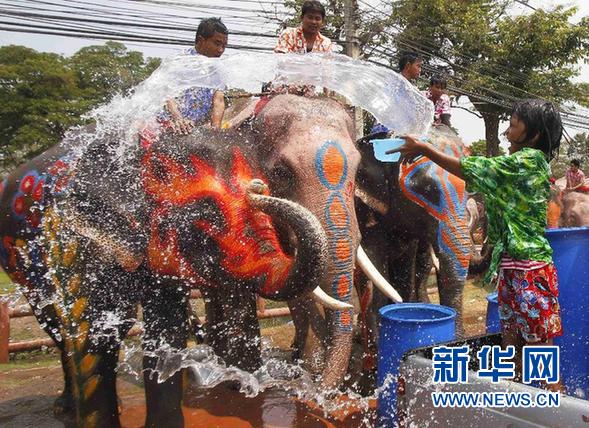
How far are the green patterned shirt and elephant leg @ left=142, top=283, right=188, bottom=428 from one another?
1766mm

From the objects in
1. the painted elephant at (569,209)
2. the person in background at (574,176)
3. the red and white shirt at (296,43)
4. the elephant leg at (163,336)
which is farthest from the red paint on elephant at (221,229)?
the person in background at (574,176)

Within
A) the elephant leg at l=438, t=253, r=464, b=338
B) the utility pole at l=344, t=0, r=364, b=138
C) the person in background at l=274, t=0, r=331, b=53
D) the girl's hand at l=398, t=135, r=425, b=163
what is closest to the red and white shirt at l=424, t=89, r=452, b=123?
the person in background at l=274, t=0, r=331, b=53

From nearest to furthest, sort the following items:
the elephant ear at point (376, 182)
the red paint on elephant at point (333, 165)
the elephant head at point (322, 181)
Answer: the elephant head at point (322, 181), the red paint on elephant at point (333, 165), the elephant ear at point (376, 182)

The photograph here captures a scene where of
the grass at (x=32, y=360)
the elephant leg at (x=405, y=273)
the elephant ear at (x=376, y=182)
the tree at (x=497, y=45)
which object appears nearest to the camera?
the elephant ear at (x=376, y=182)

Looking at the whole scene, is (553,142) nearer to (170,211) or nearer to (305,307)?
(170,211)

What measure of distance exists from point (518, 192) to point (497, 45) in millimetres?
18217

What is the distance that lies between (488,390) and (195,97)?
3.01 metres

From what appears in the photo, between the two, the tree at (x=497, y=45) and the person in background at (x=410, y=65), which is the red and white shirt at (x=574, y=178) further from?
the tree at (x=497, y=45)

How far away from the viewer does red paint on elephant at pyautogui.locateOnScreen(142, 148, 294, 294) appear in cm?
296

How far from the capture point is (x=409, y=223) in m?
5.34

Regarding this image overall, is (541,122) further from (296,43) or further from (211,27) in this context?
(296,43)

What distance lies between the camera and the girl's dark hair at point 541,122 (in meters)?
A: 2.54

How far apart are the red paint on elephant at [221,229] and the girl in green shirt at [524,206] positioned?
3.01 ft

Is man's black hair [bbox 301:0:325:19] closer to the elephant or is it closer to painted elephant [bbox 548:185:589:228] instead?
painted elephant [bbox 548:185:589:228]
